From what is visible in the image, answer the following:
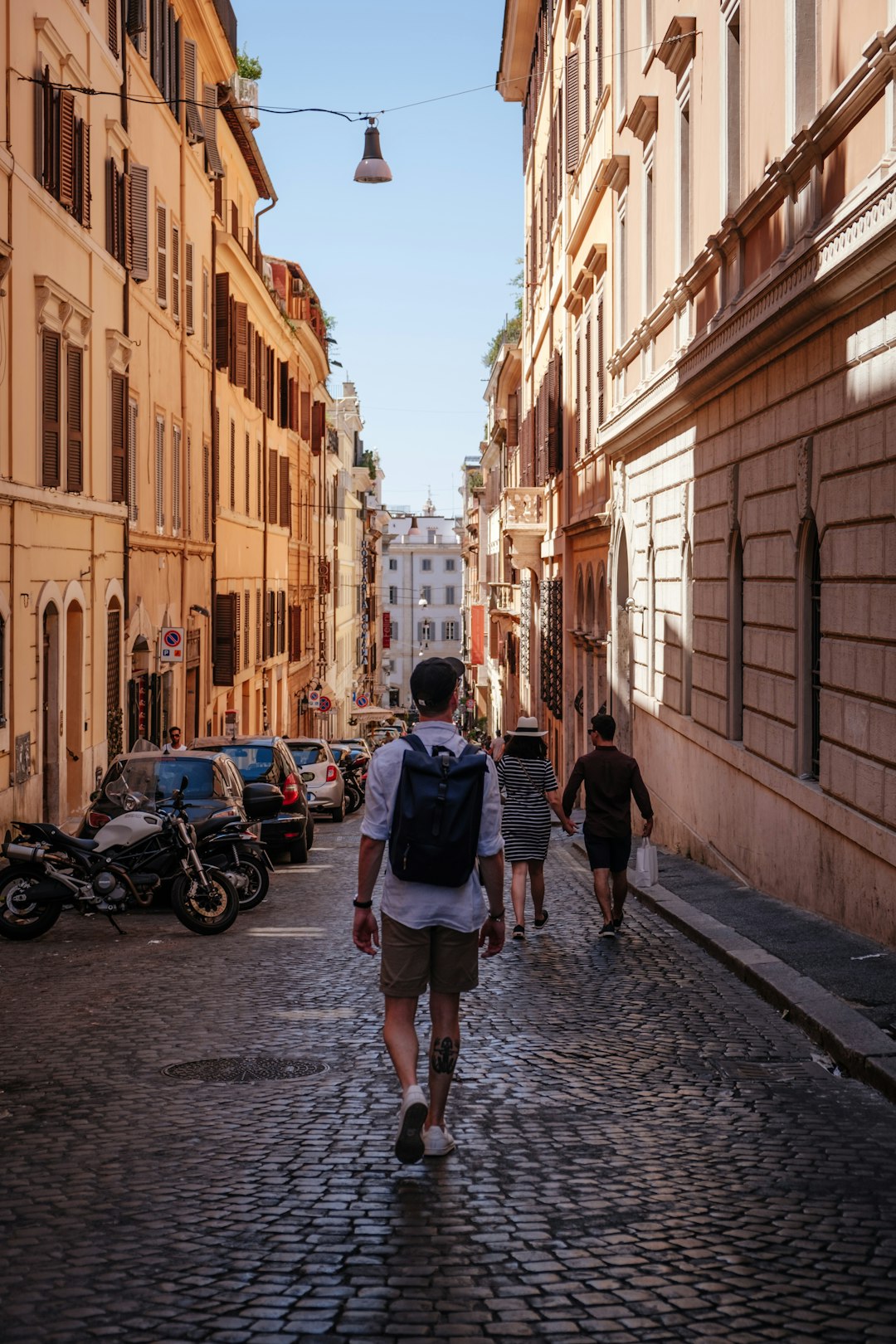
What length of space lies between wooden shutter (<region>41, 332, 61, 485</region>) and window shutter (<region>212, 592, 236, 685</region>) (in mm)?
14625

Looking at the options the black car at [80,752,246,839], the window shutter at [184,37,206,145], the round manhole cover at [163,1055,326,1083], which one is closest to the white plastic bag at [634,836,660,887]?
the black car at [80,752,246,839]

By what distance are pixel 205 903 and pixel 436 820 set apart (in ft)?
24.4

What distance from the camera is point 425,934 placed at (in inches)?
258

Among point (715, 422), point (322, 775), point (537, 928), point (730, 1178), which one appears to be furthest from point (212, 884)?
point (322, 775)

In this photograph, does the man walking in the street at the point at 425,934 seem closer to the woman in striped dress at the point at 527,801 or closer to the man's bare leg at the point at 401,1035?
the man's bare leg at the point at 401,1035

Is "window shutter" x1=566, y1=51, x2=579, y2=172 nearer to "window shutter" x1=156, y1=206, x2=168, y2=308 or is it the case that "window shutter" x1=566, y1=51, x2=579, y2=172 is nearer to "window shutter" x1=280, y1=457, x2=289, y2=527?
"window shutter" x1=156, y1=206, x2=168, y2=308

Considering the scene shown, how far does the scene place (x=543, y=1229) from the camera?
18.3 feet

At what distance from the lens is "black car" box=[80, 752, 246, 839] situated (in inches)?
629

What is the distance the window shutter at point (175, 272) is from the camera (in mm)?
30688

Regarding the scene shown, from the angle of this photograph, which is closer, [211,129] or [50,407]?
[50,407]

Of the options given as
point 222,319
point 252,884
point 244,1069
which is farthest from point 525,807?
point 222,319

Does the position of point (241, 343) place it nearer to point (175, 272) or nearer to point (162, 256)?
point (175, 272)

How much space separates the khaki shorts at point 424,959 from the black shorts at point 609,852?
6.23 meters

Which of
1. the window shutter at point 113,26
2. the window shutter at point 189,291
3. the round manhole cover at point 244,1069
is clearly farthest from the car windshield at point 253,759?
the window shutter at point 189,291
